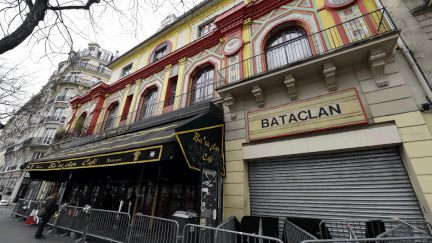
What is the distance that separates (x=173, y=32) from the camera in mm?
12820

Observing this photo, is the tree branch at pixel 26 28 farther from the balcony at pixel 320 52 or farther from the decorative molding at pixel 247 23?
the decorative molding at pixel 247 23

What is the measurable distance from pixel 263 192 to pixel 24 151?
33.5 m

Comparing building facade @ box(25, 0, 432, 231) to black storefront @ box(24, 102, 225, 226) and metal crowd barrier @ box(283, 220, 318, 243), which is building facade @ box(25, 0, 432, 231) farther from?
metal crowd barrier @ box(283, 220, 318, 243)

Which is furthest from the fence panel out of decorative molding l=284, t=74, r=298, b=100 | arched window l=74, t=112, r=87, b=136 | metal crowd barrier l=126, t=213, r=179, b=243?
arched window l=74, t=112, r=87, b=136

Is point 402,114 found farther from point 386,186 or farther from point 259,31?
point 259,31

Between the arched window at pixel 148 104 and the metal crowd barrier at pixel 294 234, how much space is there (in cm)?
880

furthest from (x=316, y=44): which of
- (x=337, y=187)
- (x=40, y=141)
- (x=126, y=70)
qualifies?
(x=40, y=141)

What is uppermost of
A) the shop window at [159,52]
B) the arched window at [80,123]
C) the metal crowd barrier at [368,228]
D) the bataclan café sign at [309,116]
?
the shop window at [159,52]

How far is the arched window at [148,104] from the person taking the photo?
1086 centimetres

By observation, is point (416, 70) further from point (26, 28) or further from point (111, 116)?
point (111, 116)

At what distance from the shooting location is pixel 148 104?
11.5 m

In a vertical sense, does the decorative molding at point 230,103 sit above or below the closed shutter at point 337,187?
above

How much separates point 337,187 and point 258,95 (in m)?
3.78

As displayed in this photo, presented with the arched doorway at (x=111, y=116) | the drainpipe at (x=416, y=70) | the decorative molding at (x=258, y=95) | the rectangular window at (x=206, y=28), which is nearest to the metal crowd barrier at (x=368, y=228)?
the drainpipe at (x=416, y=70)
